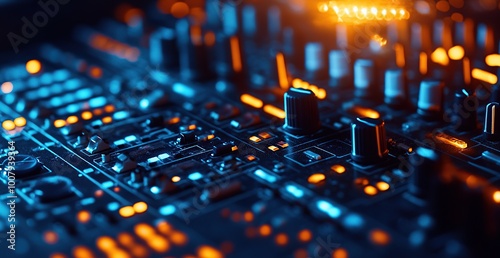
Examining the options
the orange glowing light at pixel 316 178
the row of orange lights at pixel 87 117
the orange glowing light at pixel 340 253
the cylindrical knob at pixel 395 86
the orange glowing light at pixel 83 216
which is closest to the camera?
the orange glowing light at pixel 340 253

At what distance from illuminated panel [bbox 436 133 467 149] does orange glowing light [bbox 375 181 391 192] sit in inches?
18.6

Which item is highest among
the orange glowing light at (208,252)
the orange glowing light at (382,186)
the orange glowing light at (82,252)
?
the orange glowing light at (82,252)

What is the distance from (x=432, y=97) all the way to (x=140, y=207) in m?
1.42

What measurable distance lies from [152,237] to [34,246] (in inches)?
15.8

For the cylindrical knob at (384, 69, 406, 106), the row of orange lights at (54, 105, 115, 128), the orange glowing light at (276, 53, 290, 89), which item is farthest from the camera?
the orange glowing light at (276, 53, 290, 89)

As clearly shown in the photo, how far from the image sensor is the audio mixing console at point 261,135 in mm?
2572

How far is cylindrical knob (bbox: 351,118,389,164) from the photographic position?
3.04 metres

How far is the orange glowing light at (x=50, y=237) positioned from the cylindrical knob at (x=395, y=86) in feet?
5.66

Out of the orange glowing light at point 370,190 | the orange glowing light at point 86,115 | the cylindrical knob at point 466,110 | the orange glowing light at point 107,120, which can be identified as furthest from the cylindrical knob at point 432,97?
the orange glowing light at point 86,115

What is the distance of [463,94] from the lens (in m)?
3.31

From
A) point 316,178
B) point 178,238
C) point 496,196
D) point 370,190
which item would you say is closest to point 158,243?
point 178,238

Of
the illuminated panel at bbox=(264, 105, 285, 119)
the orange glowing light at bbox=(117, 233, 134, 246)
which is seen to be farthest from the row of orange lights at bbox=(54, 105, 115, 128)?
the orange glowing light at bbox=(117, 233, 134, 246)

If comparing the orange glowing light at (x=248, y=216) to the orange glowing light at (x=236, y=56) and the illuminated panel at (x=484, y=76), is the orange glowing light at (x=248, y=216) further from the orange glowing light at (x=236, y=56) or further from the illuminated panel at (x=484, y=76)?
the orange glowing light at (x=236, y=56)

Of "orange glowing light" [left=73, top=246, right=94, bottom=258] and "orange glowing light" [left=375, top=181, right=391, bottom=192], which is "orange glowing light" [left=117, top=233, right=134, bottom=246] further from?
"orange glowing light" [left=375, top=181, right=391, bottom=192]
